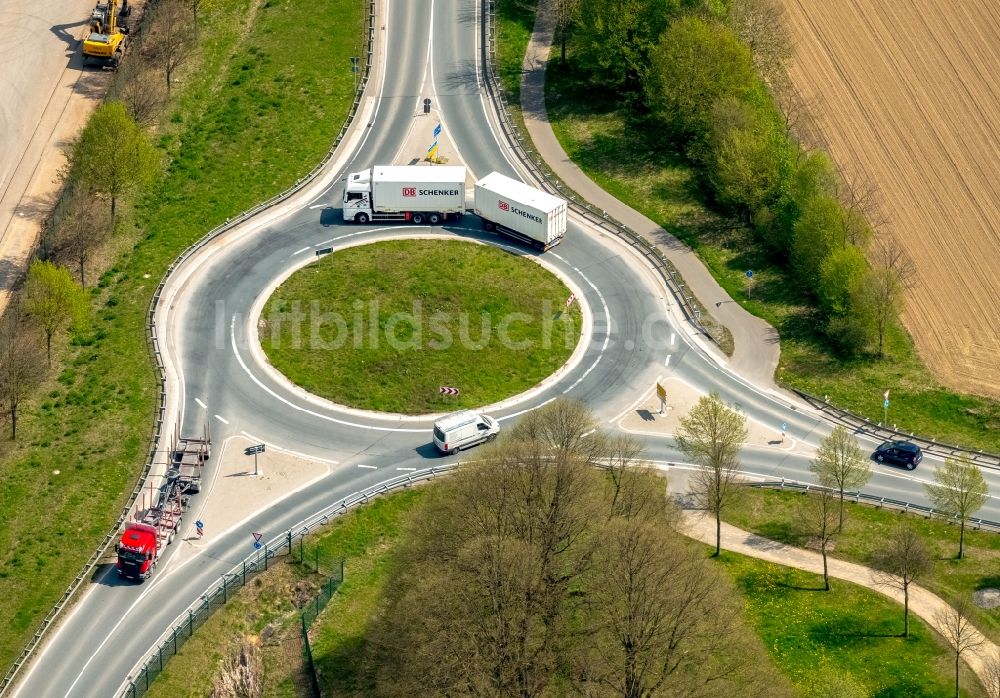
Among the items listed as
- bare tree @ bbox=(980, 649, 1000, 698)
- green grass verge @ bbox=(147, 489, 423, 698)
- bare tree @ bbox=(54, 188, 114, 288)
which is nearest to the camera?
bare tree @ bbox=(980, 649, 1000, 698)

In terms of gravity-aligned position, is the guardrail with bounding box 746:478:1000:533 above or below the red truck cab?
above

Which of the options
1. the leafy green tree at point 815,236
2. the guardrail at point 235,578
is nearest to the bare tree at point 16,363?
the guardrail at point 235,578

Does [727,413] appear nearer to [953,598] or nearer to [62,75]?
[953,598]

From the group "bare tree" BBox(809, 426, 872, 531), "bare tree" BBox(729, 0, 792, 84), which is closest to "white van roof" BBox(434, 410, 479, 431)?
"bare tree" BBox(809, 426, 872, 531)

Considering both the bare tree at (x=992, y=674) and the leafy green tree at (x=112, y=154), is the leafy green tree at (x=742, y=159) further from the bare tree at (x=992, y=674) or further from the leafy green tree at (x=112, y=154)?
the bare tree at (x=992, y=674)

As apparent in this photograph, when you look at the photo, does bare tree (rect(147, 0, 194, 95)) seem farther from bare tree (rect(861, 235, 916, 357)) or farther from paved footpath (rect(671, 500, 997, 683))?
paved footpath (rect(671, 500, 997, 683))

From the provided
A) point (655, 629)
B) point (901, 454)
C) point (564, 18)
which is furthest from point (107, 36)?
point (655, 629)

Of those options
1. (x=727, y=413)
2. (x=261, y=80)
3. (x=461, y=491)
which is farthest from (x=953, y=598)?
(x=261, y=80)
